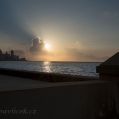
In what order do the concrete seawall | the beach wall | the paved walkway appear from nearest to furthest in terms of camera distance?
the beach wall < the paved walkway < the concrete seawall

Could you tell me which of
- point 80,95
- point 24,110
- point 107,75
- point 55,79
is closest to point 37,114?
point 24,110

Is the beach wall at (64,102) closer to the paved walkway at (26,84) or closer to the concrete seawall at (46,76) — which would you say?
the paved walkway at (26,84)

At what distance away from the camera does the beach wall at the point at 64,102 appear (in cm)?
283

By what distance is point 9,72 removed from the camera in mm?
11891

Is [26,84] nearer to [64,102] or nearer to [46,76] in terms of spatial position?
[46,76]

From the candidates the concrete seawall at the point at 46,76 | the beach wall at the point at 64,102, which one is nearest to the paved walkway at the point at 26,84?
the beach wall at the point at 64,102

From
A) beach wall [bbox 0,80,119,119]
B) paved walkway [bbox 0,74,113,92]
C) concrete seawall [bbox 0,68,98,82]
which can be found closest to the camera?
beach wall [bbox 0,80,119,119]

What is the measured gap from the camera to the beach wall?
9.28 feet

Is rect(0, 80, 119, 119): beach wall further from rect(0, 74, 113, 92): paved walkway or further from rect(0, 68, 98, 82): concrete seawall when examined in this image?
rect(0, 68, 98, 82): concrete seawall

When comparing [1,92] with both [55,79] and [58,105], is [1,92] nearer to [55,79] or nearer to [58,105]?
[58,105]

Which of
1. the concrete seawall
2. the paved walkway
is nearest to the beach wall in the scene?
the paved walkway

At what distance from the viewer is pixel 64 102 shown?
3.34m

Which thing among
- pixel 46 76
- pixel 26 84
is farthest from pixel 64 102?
pixel 46 76

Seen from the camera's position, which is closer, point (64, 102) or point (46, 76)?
point (64, 102)
